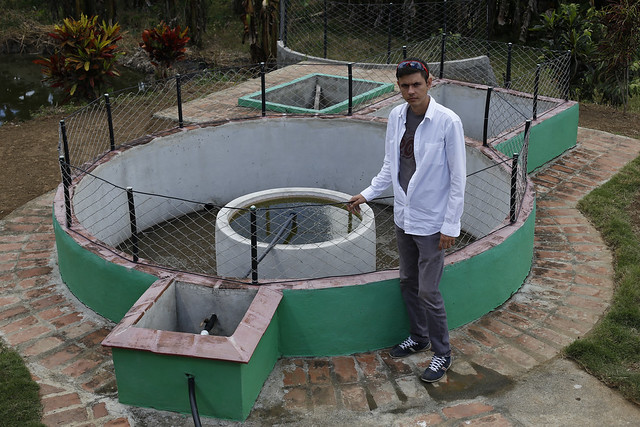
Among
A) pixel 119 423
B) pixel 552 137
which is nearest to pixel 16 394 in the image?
pixel 119 423

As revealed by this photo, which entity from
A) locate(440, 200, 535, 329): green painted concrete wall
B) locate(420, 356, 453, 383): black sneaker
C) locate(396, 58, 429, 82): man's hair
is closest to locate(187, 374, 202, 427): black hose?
locate(420, 356, 453, 383): black sneaker

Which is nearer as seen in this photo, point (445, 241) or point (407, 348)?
point (445, 241)

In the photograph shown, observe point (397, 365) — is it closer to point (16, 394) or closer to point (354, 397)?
point (354, 397)

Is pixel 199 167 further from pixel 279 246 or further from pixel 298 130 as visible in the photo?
pixel 279 246

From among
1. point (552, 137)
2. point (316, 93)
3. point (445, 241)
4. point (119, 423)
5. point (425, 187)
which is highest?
point (425, 187)

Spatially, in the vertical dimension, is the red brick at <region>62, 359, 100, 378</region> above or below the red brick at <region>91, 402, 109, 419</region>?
above

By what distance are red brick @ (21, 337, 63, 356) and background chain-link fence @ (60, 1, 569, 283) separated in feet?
2.72

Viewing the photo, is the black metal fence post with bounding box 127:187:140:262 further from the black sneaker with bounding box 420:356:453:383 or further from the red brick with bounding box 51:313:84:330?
the black sneaker with bounding box 420:356:453:383

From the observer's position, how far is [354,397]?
481 cm

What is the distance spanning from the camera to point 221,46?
20.7 m

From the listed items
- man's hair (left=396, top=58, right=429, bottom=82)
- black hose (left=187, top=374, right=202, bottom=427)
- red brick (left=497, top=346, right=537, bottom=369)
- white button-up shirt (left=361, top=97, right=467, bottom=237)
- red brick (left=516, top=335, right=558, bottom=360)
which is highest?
man's hair (left=396, top=58, right=429, bottom=82)

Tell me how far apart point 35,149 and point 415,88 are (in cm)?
684

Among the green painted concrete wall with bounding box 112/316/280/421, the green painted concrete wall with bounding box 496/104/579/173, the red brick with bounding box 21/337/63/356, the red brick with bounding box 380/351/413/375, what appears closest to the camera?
the green painted concrete wall with bounding box 112/316/280/421

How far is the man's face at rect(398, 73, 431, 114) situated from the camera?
4434 millimetres
